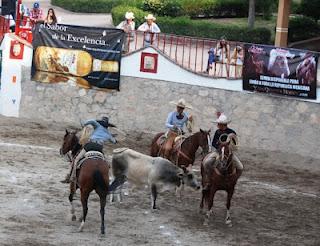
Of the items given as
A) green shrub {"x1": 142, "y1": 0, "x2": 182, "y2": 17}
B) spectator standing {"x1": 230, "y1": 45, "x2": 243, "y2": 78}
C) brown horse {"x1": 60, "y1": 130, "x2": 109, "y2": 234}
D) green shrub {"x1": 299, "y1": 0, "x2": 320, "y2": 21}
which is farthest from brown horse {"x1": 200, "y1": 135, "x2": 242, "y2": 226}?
green shrub {"x1": 142, "y1": 0, "x2": 182, "y2": 17}

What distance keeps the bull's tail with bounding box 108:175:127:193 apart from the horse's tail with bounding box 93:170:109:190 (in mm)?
1188

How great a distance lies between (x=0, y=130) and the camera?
941 inches

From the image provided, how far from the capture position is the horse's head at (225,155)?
15.3 metres

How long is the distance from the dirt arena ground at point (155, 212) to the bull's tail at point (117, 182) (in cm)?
59

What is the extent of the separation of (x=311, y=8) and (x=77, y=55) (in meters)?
17.8

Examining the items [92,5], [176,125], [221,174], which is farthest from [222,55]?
[92,5]

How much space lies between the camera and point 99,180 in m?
14.6

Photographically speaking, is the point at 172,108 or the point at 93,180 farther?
the point at 172,108

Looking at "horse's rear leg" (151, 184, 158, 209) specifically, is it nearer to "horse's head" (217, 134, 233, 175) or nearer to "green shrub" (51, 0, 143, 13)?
"horse's head" (217, 134, 233, 175)

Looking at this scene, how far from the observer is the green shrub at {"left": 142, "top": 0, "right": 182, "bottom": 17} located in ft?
137

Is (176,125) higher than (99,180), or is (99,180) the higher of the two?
(176,125)

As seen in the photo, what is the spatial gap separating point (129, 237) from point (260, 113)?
994 centimetres

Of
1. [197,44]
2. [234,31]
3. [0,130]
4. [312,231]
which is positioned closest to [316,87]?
[197,44]

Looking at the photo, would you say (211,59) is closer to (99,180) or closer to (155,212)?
(155,212)
